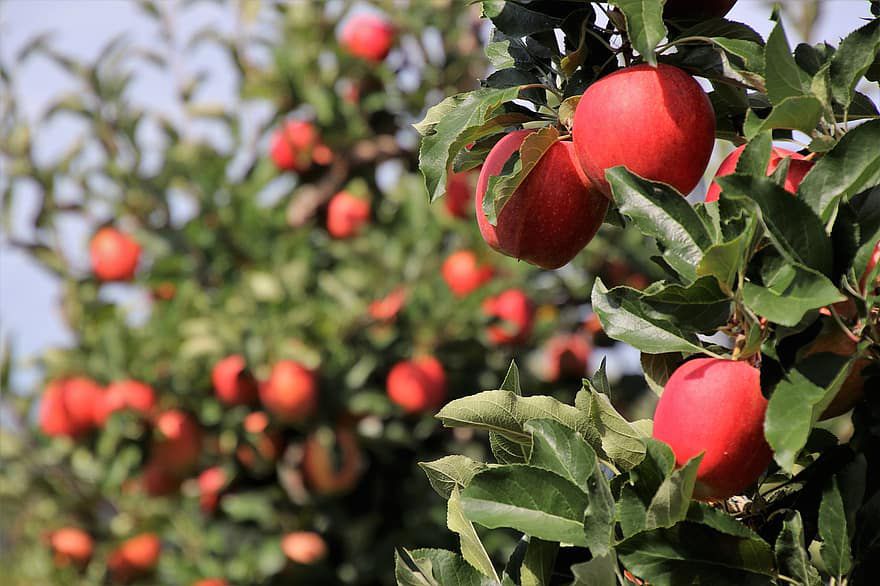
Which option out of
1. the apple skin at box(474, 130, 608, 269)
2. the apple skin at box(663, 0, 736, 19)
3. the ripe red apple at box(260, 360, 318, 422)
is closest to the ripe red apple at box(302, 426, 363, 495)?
the ripe red apple at box(260, 360, 318, 422)

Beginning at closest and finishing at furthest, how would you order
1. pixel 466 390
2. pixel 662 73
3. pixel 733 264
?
1. pixel 733 264
2. pixel 662 73
3. pixel 466 390

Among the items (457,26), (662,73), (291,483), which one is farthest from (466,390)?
(662,73)

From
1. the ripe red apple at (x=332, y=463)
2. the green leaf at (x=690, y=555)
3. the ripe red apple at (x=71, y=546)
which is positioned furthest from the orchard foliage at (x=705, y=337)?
the ripe red apple at (x=71, y=546)

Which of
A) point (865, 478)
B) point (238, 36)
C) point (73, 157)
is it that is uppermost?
point (865, 478)

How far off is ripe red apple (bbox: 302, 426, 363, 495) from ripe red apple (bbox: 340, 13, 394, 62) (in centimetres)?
96

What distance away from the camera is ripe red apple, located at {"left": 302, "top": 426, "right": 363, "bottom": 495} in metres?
2.23

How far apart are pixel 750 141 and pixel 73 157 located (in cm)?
228

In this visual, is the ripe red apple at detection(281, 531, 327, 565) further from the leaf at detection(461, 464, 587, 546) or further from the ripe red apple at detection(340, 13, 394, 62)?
the leaf at detection(461, 464, 587, 546)

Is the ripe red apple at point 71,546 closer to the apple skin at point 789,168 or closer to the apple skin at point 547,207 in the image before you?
the apple skin at point 547,207

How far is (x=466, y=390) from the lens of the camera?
246cm

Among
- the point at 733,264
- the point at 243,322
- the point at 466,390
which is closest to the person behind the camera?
the point at 733,264

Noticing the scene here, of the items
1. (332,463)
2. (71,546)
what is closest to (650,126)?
(332,463)

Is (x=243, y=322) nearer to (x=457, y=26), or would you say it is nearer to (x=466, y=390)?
(x=466, y=390)

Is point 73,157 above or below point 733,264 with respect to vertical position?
below
